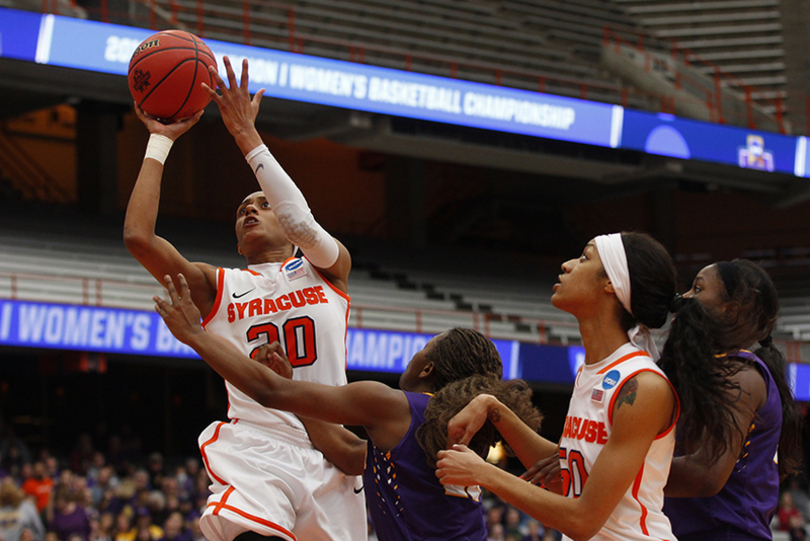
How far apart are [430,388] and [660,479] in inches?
36.0

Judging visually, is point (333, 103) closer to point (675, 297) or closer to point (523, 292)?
point (523, 292)

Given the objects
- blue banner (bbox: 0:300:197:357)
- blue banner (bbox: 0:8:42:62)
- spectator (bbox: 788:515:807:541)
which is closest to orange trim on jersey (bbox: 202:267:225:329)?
blue banner (bbox: 0:300:197:357)

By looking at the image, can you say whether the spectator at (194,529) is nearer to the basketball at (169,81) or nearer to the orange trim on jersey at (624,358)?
the basketball at (169,81)

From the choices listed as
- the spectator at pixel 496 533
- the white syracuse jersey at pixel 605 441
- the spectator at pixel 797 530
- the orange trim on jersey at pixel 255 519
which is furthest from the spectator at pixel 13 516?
the spectator at pixel 797 530

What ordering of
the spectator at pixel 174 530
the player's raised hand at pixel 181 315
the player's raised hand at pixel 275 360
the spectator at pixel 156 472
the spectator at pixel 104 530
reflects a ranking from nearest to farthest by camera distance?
the player's raised hand at pixel 181 315
the player's raised hand at pixel 275 360
the spectator at pixel 104 530
the spectator at pixel 174 530
the spectator at pixel 156 472

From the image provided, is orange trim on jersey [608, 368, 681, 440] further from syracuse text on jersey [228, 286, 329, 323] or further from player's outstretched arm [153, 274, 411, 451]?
syracuse text on jersey [228, 286, 329, 323]

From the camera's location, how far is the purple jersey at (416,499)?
3.13 meters

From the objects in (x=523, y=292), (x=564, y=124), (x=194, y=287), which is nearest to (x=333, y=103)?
(x=564, y=124)

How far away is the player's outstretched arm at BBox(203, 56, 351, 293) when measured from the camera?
11.1 ft

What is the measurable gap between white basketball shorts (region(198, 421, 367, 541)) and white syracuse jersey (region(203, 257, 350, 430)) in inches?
3.1

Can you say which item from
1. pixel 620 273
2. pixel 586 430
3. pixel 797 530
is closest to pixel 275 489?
pixel 586 430

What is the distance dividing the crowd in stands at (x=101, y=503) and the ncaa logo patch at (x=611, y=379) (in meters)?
7.47

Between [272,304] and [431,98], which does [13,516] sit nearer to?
[272,304]

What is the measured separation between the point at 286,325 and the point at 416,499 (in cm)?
92
